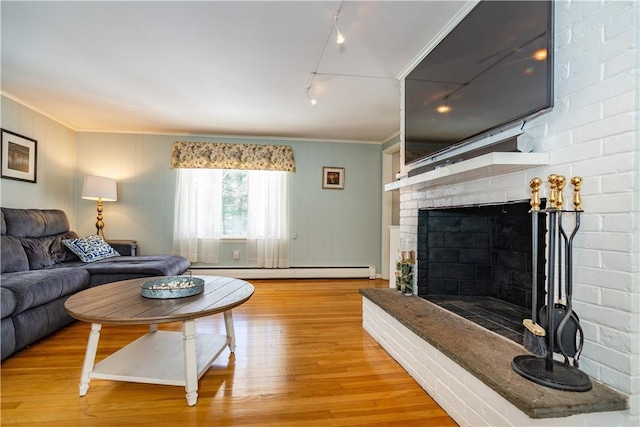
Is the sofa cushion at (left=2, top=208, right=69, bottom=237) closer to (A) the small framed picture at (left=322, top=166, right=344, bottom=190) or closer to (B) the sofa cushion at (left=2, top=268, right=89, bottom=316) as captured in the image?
(B) the sofa cushion at (left=2, top=268, right=89, bottom=316)

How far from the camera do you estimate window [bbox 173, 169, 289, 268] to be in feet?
15.9

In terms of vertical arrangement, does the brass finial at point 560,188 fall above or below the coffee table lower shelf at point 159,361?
above

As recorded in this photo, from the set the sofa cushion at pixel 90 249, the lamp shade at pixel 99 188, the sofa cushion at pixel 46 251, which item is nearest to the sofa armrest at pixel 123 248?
the sofa cushion at pixel 90 249

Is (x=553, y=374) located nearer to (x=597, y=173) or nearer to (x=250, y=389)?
(x=597, y=173)

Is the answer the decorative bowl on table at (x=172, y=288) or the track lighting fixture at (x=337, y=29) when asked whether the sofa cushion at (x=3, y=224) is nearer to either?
the decorative bowl on table at (x=172, y=288)

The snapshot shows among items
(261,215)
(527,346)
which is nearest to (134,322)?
(527,346)

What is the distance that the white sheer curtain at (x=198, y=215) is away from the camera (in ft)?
15.9

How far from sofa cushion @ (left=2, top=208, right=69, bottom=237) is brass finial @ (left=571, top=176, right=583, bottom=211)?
435 cm

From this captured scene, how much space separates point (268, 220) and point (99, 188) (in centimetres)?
224

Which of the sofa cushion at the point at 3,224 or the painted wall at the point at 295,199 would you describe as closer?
the sofa cushion at the point at 3,224

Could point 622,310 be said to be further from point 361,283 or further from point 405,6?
point 361,283

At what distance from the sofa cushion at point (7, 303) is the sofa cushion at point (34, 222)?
1.40m

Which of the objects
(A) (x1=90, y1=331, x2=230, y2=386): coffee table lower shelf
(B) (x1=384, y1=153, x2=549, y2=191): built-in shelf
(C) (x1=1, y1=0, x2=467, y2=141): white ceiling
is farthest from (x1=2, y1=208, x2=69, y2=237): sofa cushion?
(B) (x1=384, y1=153, x2=549, y2=191): built-in shelf

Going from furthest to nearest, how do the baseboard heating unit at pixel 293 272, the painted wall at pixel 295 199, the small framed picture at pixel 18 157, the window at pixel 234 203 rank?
1. the window at pixel 234 203
2. the baseboard heating unit at pixel 293 272
3. the painted wall at pixel 295 199
4. the small framed picture at pixel 18 157
